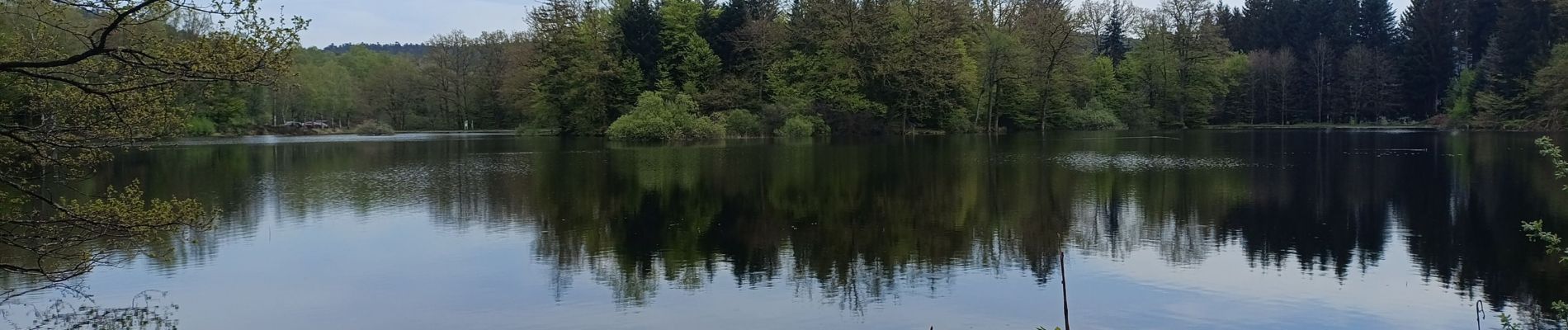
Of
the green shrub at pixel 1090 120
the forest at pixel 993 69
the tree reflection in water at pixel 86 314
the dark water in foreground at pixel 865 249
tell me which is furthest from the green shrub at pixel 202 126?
the tree reflection in water at pixel 86 314

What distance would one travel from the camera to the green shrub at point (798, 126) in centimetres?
5097

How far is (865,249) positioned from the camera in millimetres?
12992

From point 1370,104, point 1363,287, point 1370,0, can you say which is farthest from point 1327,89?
point 1363,287

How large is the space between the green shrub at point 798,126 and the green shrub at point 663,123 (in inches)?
118

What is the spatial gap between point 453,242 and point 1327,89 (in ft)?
230

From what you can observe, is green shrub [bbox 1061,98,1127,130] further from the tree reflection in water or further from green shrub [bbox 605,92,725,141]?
the tree reflection in water

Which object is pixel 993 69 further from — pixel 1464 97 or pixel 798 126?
pixel 1464 97

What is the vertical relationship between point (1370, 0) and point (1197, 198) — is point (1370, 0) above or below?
above

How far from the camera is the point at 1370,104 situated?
70.8 meters

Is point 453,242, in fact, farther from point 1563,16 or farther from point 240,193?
point 1563,16

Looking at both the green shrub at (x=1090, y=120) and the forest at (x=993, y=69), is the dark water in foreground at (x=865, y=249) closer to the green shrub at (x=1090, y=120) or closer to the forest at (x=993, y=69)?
the forest at (x=993, y=69)

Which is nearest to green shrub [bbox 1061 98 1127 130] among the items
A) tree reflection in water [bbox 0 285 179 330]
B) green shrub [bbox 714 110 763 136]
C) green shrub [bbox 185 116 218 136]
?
green shrub [bbox 714 110 763 136]

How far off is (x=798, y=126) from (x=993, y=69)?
12.6m

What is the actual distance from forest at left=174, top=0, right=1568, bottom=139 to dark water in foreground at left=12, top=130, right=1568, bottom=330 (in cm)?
2649
